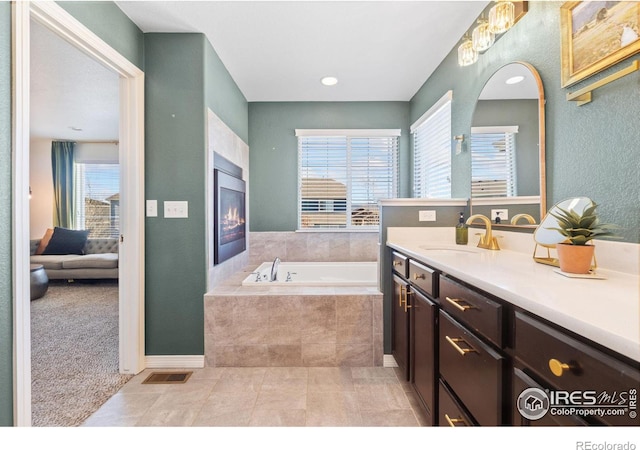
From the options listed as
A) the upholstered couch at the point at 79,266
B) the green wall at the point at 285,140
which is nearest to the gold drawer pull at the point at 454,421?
the green wall at the point at 285,140

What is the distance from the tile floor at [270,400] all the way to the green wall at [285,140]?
1.94 m

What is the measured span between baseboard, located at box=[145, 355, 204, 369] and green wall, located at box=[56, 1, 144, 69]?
219 cm

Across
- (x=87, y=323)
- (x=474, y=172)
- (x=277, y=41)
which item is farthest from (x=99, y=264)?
(x=474, y=172)

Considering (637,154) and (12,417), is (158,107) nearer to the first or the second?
(12,417)

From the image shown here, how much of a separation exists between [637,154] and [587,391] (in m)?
0.96

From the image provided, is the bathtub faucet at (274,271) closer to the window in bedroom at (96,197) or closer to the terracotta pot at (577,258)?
the terracotta pot at (577,258)

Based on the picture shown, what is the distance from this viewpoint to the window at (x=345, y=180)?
12.0 ft

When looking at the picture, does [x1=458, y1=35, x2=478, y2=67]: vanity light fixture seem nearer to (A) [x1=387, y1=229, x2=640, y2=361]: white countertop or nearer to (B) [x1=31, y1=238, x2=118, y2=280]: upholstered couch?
(A) [x1=387, y1=229, x2=640, y2=361]: white countertop

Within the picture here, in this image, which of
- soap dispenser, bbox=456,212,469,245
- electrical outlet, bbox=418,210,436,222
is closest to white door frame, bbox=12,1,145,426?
electrical outlet, bbox=418,210,436,222

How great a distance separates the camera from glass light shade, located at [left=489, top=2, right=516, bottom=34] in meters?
1.49

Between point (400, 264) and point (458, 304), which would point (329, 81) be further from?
point (458, 304)

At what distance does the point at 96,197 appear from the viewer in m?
5.43

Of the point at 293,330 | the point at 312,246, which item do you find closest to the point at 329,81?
the point at 312,246

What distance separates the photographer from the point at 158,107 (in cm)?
219
